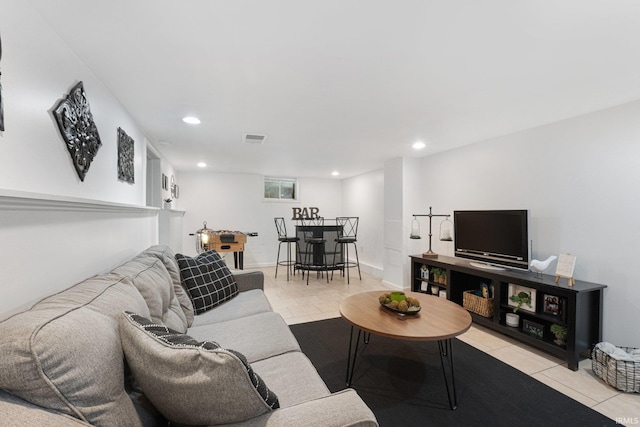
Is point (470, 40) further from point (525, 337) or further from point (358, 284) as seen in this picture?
point (358, 284)

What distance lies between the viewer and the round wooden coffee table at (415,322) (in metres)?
1.73

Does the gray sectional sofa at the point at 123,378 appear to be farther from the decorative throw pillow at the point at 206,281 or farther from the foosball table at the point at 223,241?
the foosball table at the point at 223,241

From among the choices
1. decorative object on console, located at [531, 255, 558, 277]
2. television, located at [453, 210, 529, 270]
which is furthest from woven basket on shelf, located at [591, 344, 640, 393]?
television, located at [453, 210, 529, 270]

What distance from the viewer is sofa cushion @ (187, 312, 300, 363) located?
1593mm

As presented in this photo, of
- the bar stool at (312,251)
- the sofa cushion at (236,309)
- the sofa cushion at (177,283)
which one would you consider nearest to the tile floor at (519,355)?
the bar stool at (312,251)

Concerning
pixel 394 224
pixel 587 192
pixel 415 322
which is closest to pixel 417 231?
pixel 394 224

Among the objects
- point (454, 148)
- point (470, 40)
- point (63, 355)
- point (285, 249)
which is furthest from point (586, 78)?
point (285, 249)

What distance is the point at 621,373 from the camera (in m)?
1.98

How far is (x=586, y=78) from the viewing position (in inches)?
75.4

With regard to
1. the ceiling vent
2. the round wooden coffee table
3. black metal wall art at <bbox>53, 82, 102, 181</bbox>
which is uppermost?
the ceiling vent

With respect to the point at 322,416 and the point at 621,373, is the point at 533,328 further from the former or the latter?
the point at 322,416

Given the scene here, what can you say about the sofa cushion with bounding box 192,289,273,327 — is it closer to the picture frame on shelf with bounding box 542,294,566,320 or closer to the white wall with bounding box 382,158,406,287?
the picture frame on shelf with bounding box 542,294,566,320

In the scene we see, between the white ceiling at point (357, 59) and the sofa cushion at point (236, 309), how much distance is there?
1.67m

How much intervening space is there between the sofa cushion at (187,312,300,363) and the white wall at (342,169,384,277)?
161 inches
